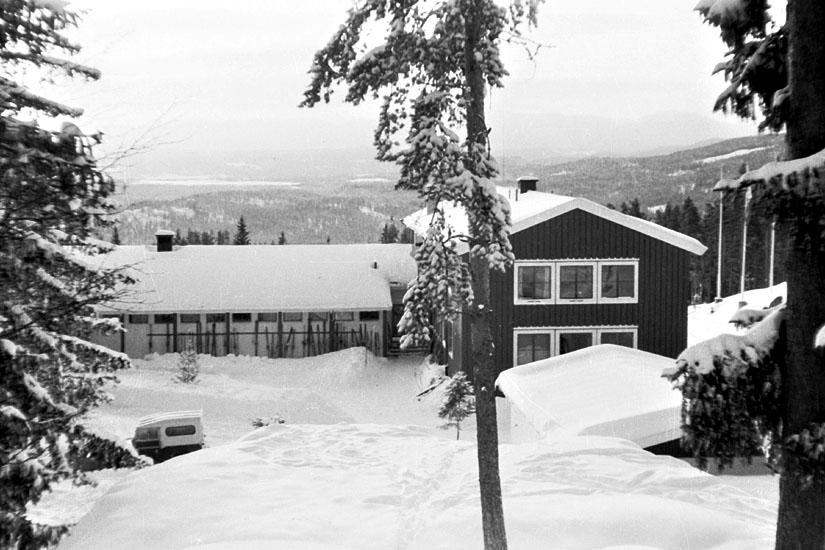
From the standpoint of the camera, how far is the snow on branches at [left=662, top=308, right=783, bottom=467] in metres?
5.53

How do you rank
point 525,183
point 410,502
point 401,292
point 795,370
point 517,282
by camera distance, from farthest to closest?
1. point 401,292
2. point 525,183
3. point 517,282
4. point 410,502
5. point 795,370

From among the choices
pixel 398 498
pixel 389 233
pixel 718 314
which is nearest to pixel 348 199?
pixel 389 233

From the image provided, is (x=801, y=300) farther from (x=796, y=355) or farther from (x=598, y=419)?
(x=598, y=419)

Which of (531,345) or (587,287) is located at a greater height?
(587,287)

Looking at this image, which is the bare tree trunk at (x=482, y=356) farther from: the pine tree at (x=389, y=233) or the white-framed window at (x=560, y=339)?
the pine tree at (x=389, y=233)

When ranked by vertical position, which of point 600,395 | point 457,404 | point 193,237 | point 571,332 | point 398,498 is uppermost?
point 193,237

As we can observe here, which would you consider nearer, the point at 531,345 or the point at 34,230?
the point at 34,230

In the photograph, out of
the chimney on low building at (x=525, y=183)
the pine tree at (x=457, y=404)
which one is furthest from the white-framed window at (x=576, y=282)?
the chimney on low building at (x=525, y=183)

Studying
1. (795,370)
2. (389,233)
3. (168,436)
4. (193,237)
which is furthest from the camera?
(193,237)

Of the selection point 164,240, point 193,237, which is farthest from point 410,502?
point 193,237

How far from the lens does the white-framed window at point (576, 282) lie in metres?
23.4

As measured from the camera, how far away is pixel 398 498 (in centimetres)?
1078

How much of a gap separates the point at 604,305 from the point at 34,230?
61.4 ft

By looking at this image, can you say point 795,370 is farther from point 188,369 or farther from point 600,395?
point 188,369
